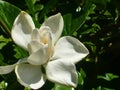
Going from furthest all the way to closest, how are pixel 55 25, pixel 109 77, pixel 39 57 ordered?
1. pixel 109 77
2. pixel 55 25
3. pixel 39 57

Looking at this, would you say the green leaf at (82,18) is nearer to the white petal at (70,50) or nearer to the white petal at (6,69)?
the white petal at (70,50)

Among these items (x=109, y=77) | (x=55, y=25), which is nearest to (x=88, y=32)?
(x=109, y=77)

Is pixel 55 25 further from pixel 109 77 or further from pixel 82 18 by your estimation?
pixel 109 77

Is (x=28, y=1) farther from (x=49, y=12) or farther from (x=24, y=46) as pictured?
(x=24, y=46)

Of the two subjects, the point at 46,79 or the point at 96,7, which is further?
the point at 96,7

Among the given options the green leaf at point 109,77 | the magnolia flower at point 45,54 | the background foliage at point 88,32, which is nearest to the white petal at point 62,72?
the magnolia flower at point 45,54

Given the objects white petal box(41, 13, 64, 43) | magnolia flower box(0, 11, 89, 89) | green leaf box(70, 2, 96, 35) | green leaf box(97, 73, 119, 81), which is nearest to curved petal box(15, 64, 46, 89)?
magnolia flower box(0, 11, 89, 89)

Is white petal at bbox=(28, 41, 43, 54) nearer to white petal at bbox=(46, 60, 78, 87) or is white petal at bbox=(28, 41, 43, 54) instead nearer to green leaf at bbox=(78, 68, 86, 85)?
white petal at bbox=(46, 60, 78, 87)

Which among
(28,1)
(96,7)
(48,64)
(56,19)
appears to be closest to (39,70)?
(48,64)
